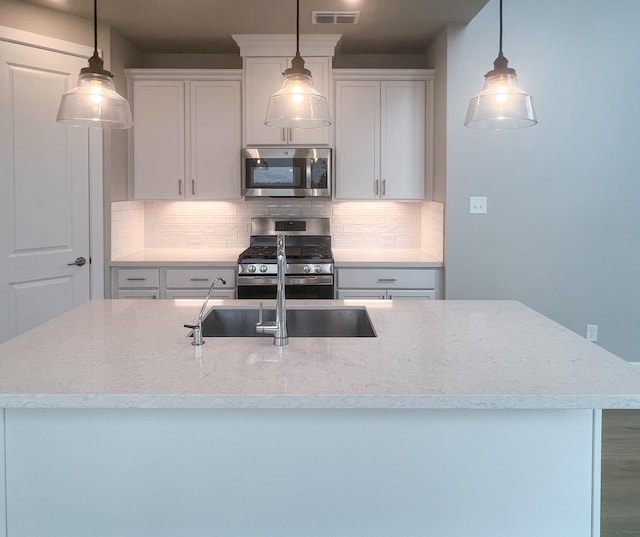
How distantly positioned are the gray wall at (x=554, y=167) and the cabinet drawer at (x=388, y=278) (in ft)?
0.53

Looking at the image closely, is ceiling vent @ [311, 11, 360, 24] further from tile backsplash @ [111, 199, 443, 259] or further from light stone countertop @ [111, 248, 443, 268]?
light stone countertop @ [111, 248, 443, 268]

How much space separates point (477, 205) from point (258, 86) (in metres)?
1.78

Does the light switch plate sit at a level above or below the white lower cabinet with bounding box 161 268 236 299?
above

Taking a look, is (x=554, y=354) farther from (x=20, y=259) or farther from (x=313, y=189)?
(x=20, y=259)

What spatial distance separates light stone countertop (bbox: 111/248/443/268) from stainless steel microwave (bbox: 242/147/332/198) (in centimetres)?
53

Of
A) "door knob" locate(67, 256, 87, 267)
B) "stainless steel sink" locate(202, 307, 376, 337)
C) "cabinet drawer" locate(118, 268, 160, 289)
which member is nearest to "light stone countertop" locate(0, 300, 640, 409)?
"stainless steel sink" locate(202, 307, 376, 337)

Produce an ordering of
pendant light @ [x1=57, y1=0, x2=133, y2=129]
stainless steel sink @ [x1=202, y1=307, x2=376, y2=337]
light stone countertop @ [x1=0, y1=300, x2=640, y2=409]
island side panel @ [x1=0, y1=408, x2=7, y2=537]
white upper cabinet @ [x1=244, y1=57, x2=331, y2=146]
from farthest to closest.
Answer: white upper cabinet @ [x1=244, y1=57, x2=331, y2=146] → stainless steel sink @ [x1=202, y1=307, x2=376, y2=337] → pendant light @ [x1=57, y1=0, x2=133, y2=129] → island side panel @ [x1=0, y1=408, x2=7, y2=537] → light stone countertop @ [x1=0, y1=300, x2=640, y2=409]

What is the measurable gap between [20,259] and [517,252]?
3.25m

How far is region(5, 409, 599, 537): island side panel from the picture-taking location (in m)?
1.55

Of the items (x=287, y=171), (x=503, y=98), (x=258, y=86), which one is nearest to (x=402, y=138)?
(x=287, y=171)

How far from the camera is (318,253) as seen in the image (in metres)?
4.23

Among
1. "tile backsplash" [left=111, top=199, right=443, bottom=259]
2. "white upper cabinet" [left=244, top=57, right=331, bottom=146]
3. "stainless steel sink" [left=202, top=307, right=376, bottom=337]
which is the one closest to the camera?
"stainless steel sink" [left=202, top=307, right=376, bottom=337]

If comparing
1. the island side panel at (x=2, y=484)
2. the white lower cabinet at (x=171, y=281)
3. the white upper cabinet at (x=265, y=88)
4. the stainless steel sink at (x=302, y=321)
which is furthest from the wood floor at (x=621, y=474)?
the white upper cabinet at (x=265, y=88)

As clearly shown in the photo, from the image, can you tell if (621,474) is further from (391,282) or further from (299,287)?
(299,287)
